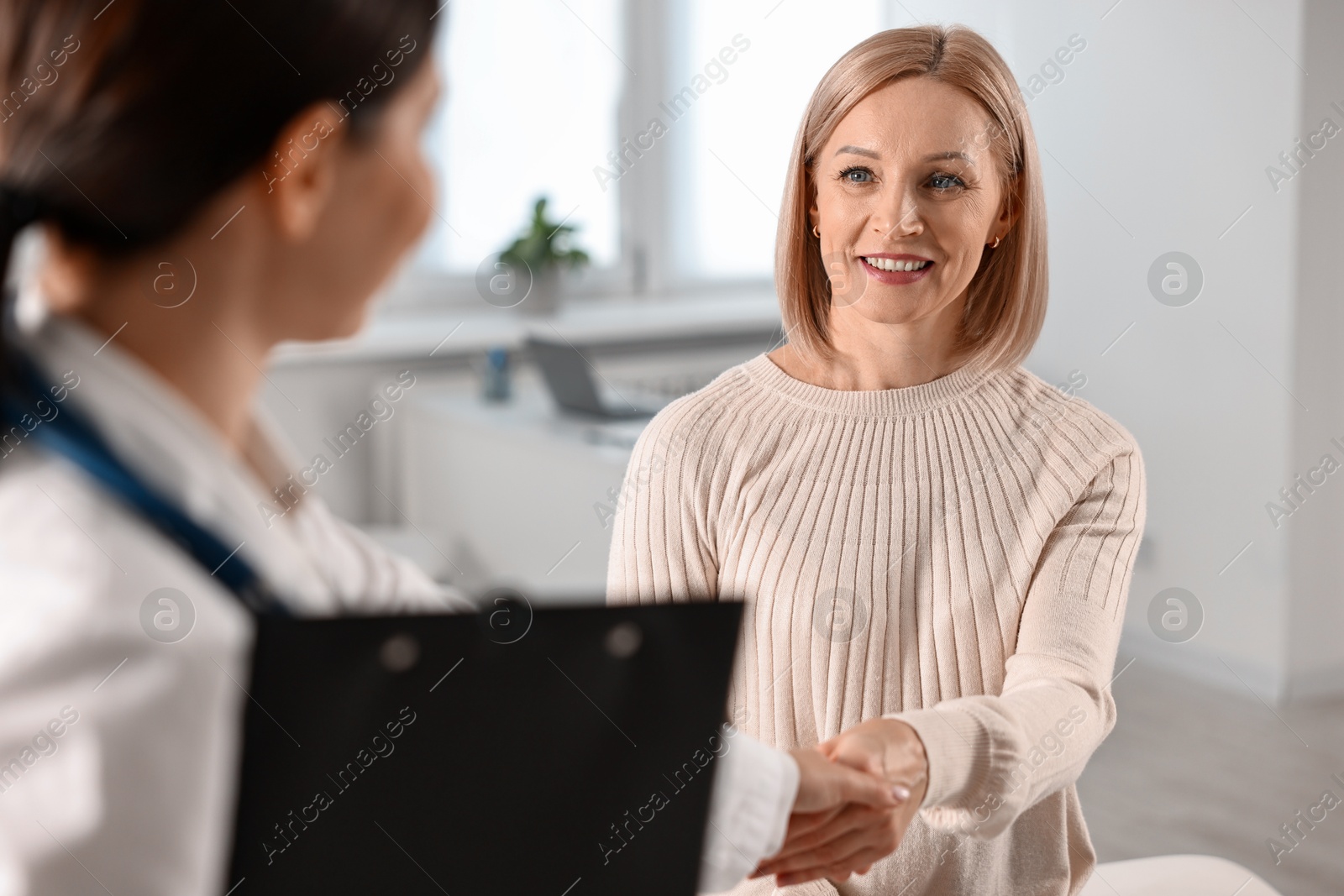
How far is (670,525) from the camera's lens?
4.26 ft

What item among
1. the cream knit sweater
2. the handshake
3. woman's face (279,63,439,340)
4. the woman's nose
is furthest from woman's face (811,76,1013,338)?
woman's face (279,63,439,340)

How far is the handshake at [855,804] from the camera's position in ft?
2.98

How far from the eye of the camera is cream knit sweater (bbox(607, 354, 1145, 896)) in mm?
1231

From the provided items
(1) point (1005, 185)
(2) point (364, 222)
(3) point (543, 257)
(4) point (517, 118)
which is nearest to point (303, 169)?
(2) point (364, 222)

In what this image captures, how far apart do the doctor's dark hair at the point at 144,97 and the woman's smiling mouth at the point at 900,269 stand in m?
0.86

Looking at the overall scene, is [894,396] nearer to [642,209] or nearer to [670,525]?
[670,525]

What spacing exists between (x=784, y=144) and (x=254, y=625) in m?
4.78

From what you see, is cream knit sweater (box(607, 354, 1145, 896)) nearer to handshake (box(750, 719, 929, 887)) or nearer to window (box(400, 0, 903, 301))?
handshake (box(750, 719, 929, 887))

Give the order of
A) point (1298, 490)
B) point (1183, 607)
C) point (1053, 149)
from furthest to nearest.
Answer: point (1053, 149)
point (1183, 607)
point (1298, 490)

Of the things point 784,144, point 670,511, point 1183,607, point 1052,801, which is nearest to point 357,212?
point 670,511

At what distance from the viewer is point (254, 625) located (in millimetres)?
454

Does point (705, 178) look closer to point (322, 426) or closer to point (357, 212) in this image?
point (322, 426)

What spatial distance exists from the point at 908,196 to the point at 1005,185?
0.13 metres

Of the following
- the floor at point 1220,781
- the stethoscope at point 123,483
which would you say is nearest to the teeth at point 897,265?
the stethoscope at point 123,483
